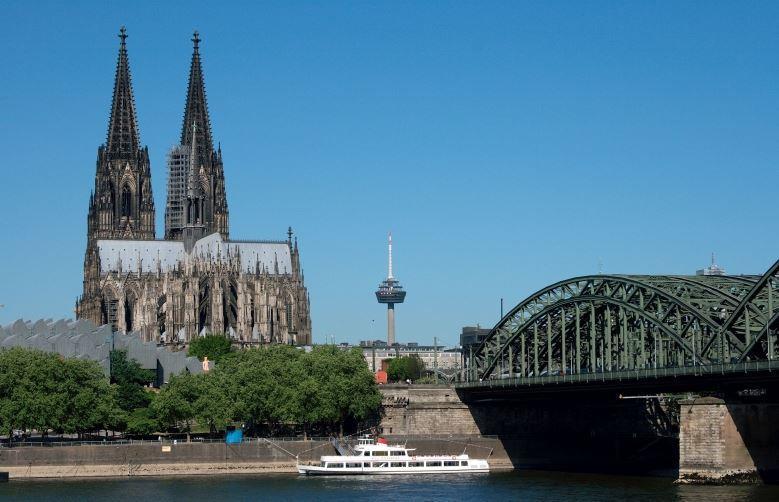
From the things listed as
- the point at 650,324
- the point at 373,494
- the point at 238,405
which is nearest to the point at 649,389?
the point at 650,324

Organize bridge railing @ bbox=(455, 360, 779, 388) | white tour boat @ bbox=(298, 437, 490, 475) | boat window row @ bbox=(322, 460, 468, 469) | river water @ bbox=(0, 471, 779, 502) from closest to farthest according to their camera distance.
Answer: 1. bridge railing @ bbox=(455, 360, 779, 388)
2. river water @ bbox=(0, 471, 779, 502)
3. white tour boat @ bbox=(298, 437, 490, 475)
4. boat window row @ bbox=(322, 460, 468, 469)

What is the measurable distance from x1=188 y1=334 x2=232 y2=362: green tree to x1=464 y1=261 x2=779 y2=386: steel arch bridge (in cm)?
5798

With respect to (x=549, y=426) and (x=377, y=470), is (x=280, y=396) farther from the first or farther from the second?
(x=549, y=426)

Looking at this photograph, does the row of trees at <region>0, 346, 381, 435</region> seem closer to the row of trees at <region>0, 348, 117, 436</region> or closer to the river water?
the row of trees at <region>0, 348, 117, 436</region>

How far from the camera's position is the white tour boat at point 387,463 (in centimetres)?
11238

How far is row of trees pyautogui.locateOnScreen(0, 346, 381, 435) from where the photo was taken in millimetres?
114938

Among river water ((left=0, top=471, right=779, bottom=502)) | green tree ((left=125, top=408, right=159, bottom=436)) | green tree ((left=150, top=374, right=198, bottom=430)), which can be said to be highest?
green tree ((left=150, top=374, right=198, bottom=430))

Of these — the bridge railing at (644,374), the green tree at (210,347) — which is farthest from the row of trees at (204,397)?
the green tree at (210,347)

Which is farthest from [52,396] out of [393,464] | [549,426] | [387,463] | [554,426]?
[554,426]

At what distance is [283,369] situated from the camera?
128 metres

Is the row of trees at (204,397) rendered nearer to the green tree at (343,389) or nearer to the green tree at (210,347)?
the green tree at (343,389)

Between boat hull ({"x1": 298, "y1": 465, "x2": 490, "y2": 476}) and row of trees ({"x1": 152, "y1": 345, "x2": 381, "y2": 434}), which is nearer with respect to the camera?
boat hull ({"x1": 298, "y1": 465, "x2": 490, "y2": 476})

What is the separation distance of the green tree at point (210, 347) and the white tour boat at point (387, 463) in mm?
70903

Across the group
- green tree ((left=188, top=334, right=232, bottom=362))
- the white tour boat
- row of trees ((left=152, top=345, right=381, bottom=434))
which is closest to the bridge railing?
the white tour boat
